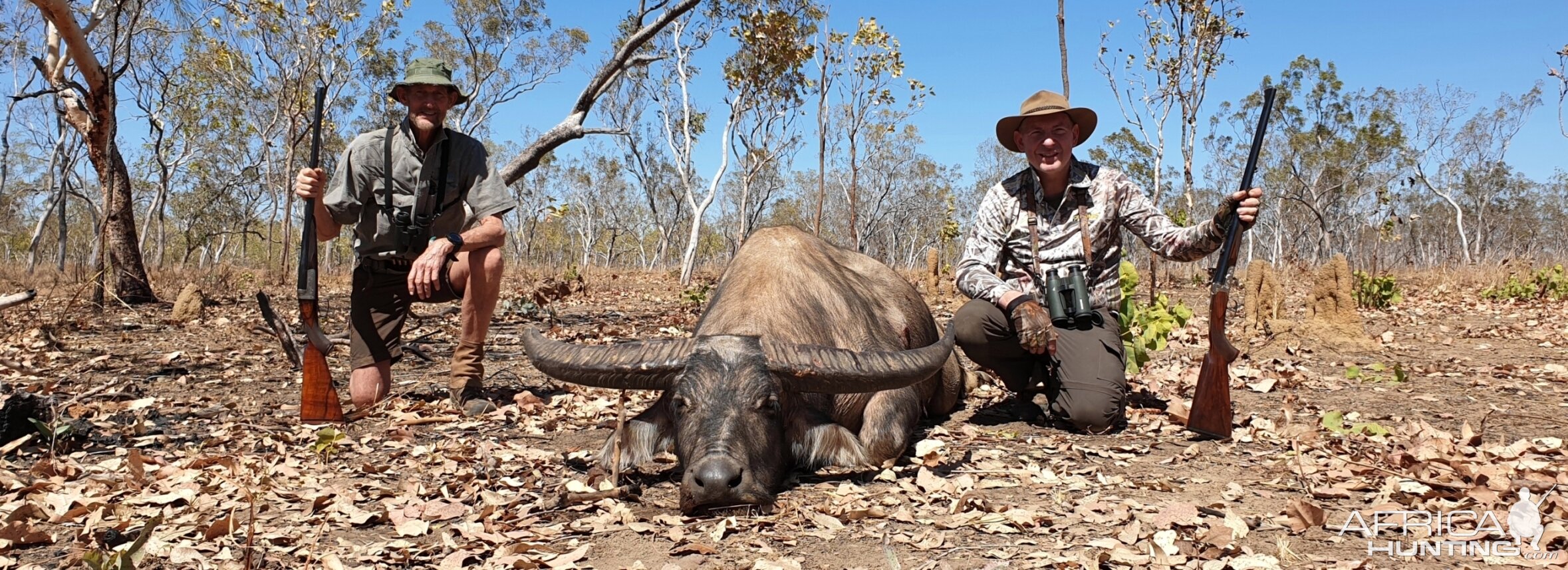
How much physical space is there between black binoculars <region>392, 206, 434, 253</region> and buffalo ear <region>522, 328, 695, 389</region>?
179 centimetres

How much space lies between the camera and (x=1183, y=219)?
35.8 feet

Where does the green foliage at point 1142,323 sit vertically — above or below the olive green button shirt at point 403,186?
below

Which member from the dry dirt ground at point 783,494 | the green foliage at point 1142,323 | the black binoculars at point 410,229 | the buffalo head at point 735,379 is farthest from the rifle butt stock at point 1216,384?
the black binoculars at point 410,229

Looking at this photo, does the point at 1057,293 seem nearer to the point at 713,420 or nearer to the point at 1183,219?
the point at 713,420

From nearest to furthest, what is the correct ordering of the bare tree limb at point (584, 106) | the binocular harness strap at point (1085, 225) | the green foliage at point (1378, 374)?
the binocular harness strap at point (1085, 225) → the green foliage at point (1378, 374) → the bare tree limb at point (584, 106)

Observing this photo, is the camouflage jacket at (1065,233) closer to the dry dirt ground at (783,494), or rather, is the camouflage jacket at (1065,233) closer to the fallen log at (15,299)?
the dry dirt ground at (783,494)

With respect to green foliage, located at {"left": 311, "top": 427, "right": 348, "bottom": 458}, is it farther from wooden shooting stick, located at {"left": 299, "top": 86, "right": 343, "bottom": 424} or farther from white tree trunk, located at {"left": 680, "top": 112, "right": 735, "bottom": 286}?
white tree trunk, located at {"left": 680, "top": 112, "right": 735, "bottom": 286}

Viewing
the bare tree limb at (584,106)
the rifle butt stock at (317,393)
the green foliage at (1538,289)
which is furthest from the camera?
the green foliage at (1538,289)

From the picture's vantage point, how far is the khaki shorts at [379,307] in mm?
5266

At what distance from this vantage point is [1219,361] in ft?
13.7

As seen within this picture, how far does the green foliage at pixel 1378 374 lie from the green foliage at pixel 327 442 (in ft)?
20.6

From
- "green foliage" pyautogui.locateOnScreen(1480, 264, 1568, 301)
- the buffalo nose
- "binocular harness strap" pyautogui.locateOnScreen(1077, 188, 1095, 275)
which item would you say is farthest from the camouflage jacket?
"green foliage" pyautogui.locateOnScreen(1480, 264, 1568, 301)

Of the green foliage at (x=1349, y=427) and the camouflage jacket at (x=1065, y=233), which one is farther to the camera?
the camouflage jacket at (x=1065, y=233)

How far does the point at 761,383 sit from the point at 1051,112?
7.76 feet
